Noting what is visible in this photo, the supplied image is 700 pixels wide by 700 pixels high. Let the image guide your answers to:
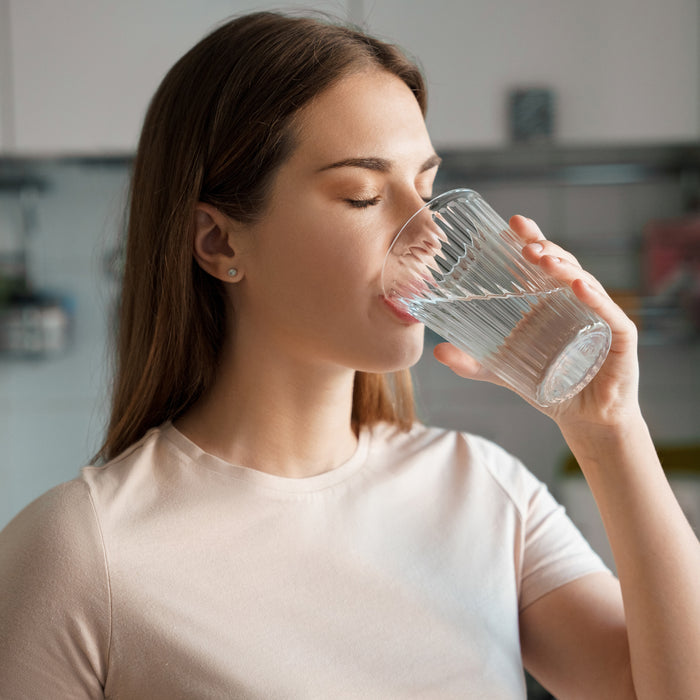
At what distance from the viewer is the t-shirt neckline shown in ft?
2.82

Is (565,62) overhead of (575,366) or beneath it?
overhead

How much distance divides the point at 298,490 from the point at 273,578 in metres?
0.09

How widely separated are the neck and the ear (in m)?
0.09

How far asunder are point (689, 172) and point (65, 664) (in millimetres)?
2062

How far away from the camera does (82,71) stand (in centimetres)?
195

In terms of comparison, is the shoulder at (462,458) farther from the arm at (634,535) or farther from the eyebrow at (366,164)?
the eyebrow at (366,164)

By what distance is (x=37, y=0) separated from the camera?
194 centimetres

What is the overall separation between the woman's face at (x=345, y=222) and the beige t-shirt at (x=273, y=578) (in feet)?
0.55

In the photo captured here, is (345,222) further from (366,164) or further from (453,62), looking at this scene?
(453,62)

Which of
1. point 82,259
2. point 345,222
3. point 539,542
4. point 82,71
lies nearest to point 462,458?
point 539,542

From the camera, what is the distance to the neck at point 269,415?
34.9 inches

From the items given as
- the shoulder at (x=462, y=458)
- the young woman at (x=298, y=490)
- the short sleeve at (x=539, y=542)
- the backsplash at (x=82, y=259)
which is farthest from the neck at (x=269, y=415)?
the backsplash at (x=82, y=259)

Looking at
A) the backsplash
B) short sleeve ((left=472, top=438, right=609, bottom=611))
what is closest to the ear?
short sleeve ((left=472, top=438, right=609, bottom=611))

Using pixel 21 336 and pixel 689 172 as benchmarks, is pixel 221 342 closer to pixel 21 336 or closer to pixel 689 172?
pixel 21 336
